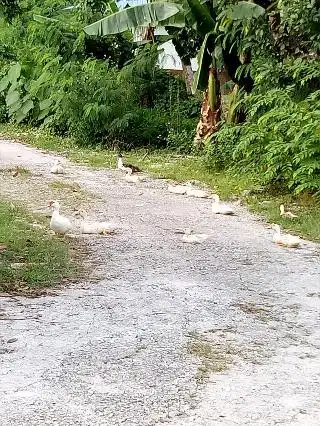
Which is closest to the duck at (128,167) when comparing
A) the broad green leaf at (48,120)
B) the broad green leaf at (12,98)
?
the broad green leaf at (48,120)

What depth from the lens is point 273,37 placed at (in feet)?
35.6

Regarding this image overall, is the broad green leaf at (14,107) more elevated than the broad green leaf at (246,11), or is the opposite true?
the broad green leaf at (246,11)

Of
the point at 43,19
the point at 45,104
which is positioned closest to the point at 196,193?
the point at 43,19

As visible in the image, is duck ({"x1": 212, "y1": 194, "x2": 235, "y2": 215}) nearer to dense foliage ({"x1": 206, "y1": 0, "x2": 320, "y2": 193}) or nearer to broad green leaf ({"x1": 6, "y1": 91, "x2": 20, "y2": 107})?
dense foliage ({"x1": 206, "y1": 0, "x2": 320, "y2": 193})

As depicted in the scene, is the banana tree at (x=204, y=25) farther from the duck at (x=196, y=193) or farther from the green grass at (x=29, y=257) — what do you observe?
the green grass at (x=29, y=257)

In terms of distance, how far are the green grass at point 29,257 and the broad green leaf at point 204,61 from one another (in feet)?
19.1

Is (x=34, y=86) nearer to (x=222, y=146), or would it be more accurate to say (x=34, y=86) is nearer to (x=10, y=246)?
(x=222, y=146)

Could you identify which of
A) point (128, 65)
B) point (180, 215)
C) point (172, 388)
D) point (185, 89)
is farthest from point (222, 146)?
point (172, 388)

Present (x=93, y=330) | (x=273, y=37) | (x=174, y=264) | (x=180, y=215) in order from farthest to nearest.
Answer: (x=273, y=37), (x=180, y=215), (x=174, y=264), (x=93, y=330)

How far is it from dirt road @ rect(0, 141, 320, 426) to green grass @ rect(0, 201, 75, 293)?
0.82 ft

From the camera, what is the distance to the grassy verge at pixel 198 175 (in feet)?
27.1

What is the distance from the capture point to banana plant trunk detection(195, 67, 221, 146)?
517 inches

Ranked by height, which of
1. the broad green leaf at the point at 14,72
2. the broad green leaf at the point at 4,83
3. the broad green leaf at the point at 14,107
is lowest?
the broad green leaf at the point at 14,107

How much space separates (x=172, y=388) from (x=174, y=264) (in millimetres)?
2587
